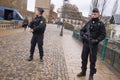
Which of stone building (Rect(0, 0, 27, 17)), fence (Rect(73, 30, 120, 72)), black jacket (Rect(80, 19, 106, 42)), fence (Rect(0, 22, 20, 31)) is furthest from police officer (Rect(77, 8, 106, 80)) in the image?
stone building (Rect(0, 0, 27, 17))

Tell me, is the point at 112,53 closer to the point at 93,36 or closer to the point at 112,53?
the point at 112,53

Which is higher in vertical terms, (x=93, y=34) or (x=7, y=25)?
(x=93, y=34)

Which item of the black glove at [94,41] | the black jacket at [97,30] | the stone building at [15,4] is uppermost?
the stone building at [15,4]

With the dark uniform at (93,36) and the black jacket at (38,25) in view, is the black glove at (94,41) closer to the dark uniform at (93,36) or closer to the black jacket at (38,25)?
the dark uniform at (93,36)

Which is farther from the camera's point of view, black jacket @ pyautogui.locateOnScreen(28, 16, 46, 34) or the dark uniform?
black jacket @ pyautogui.locateOnScreen(28, 16, 46, 34)

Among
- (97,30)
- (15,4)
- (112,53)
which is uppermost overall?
(15,4)

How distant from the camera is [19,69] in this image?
22.1 ft

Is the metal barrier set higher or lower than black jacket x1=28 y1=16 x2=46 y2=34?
lower

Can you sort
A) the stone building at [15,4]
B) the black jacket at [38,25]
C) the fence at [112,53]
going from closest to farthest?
the black jacket at [38,25] < the fence at [112,53] < the stone building at [15,4]

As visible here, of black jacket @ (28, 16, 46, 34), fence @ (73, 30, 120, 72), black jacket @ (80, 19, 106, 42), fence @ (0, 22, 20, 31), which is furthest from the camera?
fence @ (0, 22, 20, 31)

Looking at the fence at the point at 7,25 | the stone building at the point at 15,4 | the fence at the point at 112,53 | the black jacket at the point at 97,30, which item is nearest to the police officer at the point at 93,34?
the black jacket at the point at 97,30

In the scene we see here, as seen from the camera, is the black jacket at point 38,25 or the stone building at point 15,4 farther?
the stone building at point 15,4

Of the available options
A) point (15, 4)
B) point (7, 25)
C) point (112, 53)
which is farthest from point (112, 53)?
point (15, 4)

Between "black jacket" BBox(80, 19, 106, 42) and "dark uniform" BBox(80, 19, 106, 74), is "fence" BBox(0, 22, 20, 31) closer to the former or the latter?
"dark uniform" BBox(80, 19, 106, 74)
